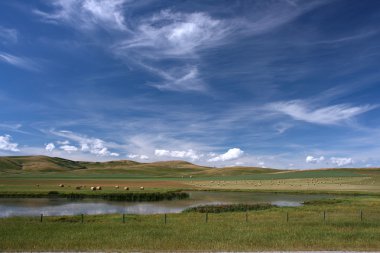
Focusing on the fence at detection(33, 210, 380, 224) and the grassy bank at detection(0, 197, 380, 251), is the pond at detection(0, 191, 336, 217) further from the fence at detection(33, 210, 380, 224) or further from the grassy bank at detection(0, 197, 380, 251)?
the grassy bank at detection(0, 197, 380, 251)

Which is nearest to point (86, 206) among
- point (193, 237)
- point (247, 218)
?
point (247, 218)

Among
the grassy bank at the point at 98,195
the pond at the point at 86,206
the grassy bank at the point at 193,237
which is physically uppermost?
the grassy bank at the point at 193,237

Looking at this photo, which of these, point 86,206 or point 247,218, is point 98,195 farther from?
point 247,218

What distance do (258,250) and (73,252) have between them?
9590 millimetres

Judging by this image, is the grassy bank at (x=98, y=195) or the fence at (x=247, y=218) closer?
the fence at (x=247, y=218)

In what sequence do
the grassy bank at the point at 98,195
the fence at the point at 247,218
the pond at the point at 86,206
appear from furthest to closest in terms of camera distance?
the grassy bank at the point at 98,195
the pond at the point at 86,206
the fence at the point at 247,218

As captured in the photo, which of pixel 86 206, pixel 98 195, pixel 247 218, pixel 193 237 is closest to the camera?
pixel 193 237

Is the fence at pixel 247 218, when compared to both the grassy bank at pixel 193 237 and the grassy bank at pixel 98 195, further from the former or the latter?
the grassy bank at pixel 98 195

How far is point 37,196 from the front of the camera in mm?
66188

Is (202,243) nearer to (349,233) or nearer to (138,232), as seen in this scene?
(138,232)

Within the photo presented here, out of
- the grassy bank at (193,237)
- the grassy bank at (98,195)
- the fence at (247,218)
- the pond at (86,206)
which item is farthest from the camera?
the grassy bank at (98,195)

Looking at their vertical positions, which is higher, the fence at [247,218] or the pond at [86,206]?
the fence at [247,218]

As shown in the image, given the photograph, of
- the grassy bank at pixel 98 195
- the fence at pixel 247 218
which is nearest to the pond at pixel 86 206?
the grassy bank at pixel 98 195

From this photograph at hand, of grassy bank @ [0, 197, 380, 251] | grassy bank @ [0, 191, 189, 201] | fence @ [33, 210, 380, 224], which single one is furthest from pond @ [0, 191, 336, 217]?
grassy bank @ [0, 197, 380, 251]
